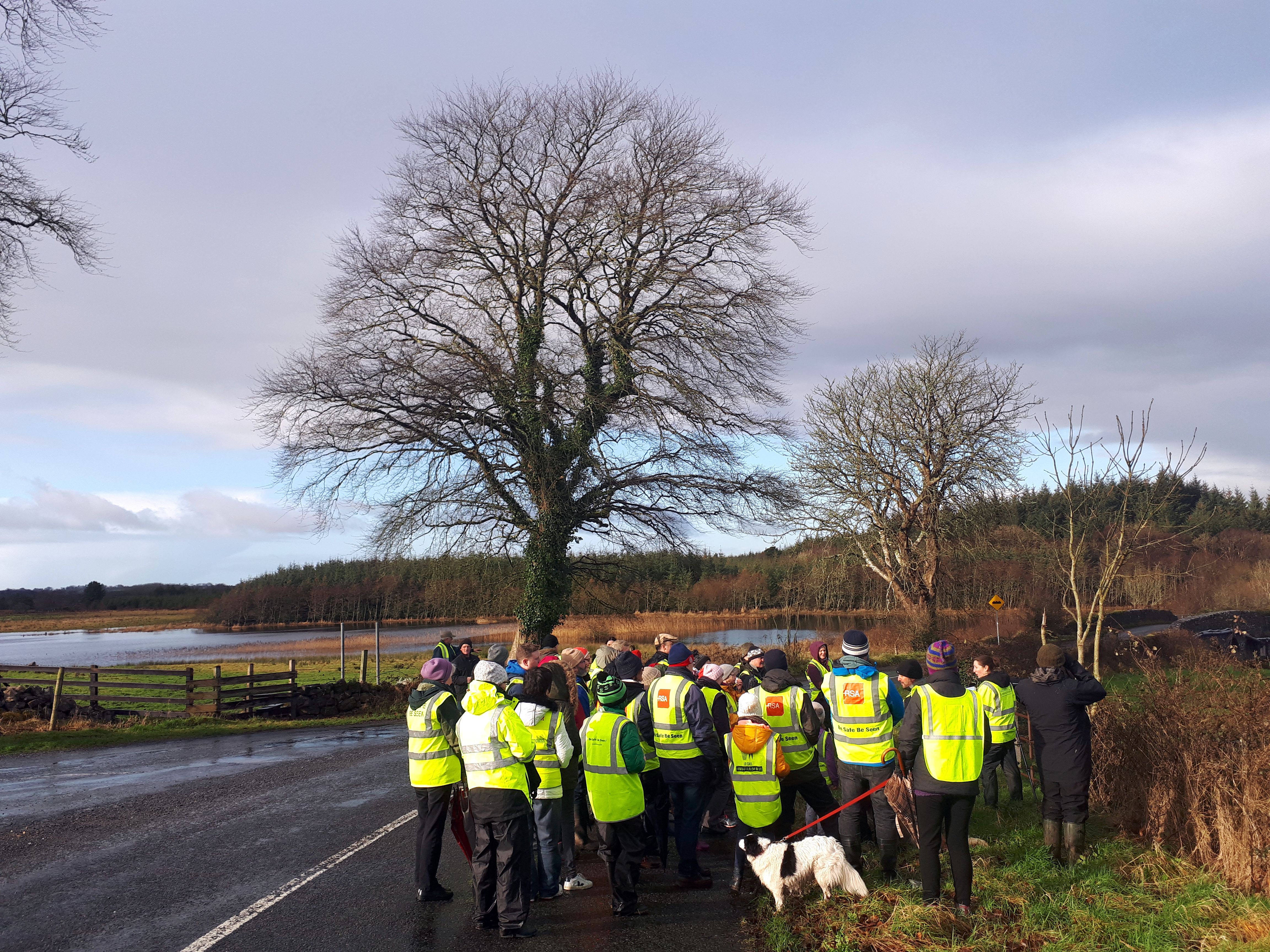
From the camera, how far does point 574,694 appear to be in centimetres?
804

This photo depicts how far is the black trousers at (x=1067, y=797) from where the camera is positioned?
22.2 ft

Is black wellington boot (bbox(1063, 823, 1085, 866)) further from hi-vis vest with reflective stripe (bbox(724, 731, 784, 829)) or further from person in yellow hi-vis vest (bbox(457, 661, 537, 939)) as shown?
person in yellow hi-vis vest (bbox(457, 661, 537, 939))

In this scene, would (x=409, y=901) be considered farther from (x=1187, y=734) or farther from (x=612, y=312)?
(x=612, y=312)

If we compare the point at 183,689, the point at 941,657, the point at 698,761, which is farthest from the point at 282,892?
the point at 183,689

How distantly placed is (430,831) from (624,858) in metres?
1.52

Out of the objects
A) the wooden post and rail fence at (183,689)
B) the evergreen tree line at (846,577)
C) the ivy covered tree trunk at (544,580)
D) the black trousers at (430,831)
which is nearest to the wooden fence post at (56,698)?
the wooden post and rail fence at (183,689)

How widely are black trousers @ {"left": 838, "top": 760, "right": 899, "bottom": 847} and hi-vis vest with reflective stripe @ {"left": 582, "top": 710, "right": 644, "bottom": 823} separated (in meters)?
1.75

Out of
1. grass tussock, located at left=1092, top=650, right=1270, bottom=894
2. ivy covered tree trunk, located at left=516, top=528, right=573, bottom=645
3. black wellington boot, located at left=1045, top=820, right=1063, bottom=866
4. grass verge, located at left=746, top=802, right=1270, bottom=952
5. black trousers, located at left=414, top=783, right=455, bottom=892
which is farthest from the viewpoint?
ivy covered tree trunk, located at left=516, top=528, right=573, bottom=645

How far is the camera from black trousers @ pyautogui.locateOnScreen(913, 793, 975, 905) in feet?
19.4

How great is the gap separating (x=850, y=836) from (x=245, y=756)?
10.9 m

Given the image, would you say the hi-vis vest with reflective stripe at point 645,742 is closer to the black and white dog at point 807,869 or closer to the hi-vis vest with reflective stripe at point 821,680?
the black and white dog at point 807,869

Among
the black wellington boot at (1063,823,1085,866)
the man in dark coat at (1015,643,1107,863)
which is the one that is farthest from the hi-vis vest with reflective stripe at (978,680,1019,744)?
the black wellington boot at (1063,823,1085,866)

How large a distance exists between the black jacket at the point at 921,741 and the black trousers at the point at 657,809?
2.21 m

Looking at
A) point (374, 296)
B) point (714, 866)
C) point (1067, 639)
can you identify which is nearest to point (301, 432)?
point (374, 296)
